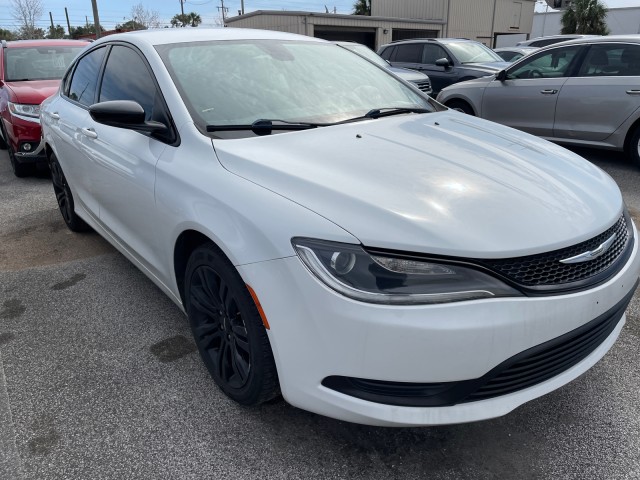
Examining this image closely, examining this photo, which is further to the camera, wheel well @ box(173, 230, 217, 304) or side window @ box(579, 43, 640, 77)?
side window @ box(579, 43, 640, 77)

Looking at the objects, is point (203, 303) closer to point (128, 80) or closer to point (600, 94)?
point (128, 80)

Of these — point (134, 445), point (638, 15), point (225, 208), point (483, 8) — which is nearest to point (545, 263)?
point (225, 208)

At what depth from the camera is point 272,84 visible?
277cm

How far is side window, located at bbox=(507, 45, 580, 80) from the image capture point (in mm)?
6457

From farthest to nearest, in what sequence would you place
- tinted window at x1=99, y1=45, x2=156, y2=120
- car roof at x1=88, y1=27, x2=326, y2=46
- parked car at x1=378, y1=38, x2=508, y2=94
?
parked car at x1=378, y1=38, x2=508, y2=94 → car roof at x1=88, y1=27, x2=326, y2=46 → tinted window at x1=99, y1=45, x2=156, y2=120

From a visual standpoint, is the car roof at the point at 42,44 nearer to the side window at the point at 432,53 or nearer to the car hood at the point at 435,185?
the side window at the point at 432,53

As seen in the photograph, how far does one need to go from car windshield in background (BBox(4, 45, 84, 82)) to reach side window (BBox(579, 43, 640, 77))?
6.99 m

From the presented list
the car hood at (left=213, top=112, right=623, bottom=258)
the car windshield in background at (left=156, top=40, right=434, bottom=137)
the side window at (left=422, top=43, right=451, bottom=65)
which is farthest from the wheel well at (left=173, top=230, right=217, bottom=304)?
the side window at (left=422, top=43, right=451, bottom=65)

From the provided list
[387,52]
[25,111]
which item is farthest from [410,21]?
[25,111]

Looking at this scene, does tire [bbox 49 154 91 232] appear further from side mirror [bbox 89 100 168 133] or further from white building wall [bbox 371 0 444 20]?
white building wall [bbox 371 0 444 20]

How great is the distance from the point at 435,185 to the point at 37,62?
24.6 ft

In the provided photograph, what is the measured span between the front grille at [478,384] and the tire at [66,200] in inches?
137

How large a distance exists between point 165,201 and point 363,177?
0.97 metres

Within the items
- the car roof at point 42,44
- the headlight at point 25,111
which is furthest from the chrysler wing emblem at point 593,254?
the car roof at point 42,44
